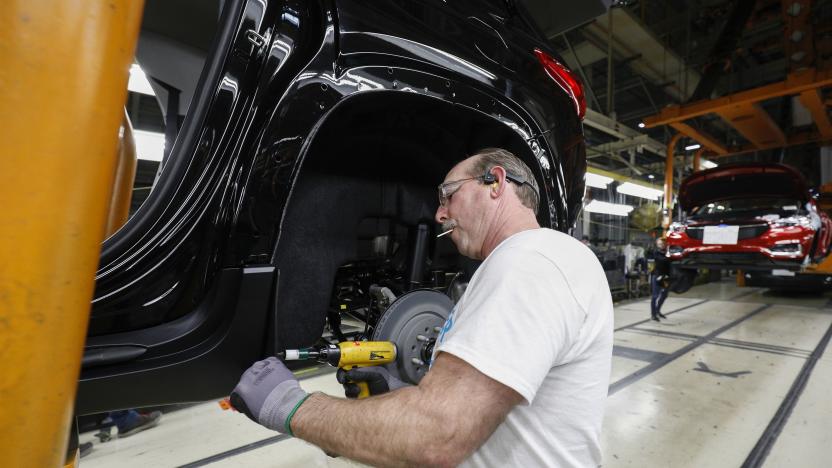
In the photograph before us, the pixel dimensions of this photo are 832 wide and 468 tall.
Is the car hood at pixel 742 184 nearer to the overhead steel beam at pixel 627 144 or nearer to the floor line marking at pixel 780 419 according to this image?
the floor line marking at pixel 780 419

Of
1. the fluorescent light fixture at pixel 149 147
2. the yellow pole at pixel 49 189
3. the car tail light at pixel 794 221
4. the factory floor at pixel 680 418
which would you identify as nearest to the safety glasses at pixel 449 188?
the yellow pole at pixel 49 189

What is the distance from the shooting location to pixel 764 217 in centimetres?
429

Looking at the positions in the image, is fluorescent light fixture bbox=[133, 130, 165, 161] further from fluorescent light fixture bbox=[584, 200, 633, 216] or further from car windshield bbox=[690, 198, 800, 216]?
fluorescent light fixture bbox=[584, 200, 633, 216]

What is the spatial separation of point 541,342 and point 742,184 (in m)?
5.26

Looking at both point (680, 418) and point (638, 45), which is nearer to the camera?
point (680, 418)

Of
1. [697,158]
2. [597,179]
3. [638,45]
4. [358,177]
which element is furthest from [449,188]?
[597,179]

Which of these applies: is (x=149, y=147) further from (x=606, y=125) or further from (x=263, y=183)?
(x=606, y=125)

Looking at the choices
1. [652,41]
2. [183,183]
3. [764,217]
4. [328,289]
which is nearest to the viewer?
[183,183]

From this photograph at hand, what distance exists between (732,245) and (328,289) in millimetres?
4619

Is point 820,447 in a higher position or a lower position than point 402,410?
lower

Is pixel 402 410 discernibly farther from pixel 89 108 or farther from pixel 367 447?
pixel 89 108

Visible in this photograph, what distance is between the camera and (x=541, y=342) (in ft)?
2.39

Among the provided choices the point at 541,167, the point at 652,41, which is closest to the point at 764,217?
the point at 652,41

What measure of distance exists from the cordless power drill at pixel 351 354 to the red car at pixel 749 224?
14.6ft
